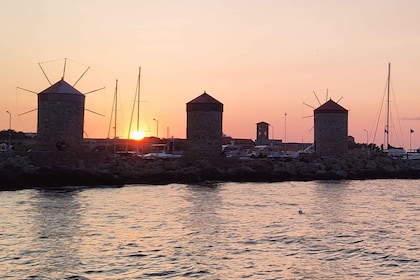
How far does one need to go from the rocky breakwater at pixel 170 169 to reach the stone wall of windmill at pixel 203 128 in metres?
0.63

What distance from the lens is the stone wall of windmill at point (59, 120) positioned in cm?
3328

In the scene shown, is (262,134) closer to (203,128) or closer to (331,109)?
(331,109)

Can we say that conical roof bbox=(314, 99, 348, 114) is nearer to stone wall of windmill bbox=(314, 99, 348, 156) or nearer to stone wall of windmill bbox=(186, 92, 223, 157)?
stone wall of windmill bbox=(314, 99, 348, 156)

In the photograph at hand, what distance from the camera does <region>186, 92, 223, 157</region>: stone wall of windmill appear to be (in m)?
37.3

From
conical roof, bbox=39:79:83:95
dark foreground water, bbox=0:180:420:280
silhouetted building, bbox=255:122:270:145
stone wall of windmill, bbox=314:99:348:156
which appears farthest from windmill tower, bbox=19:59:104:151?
silhouetted building, bbox=255:122:270:145

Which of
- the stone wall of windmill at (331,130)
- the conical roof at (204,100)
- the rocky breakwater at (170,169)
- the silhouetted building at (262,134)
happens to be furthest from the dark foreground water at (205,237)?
the silhouetted building at (262,134)

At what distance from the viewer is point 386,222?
16.6 meters

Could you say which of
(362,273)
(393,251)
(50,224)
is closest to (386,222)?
(393,251)

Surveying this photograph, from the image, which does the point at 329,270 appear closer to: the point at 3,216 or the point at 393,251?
the point at 393,251

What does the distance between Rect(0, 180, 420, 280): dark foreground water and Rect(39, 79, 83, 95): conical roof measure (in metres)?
11.9

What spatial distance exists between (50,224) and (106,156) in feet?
60.5

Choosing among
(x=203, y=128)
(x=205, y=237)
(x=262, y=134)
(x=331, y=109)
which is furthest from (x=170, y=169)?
(x=262, y=134)

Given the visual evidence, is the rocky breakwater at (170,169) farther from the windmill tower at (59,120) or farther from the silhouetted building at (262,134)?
the silhouetted building at (262,134)

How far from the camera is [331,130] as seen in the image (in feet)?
144
